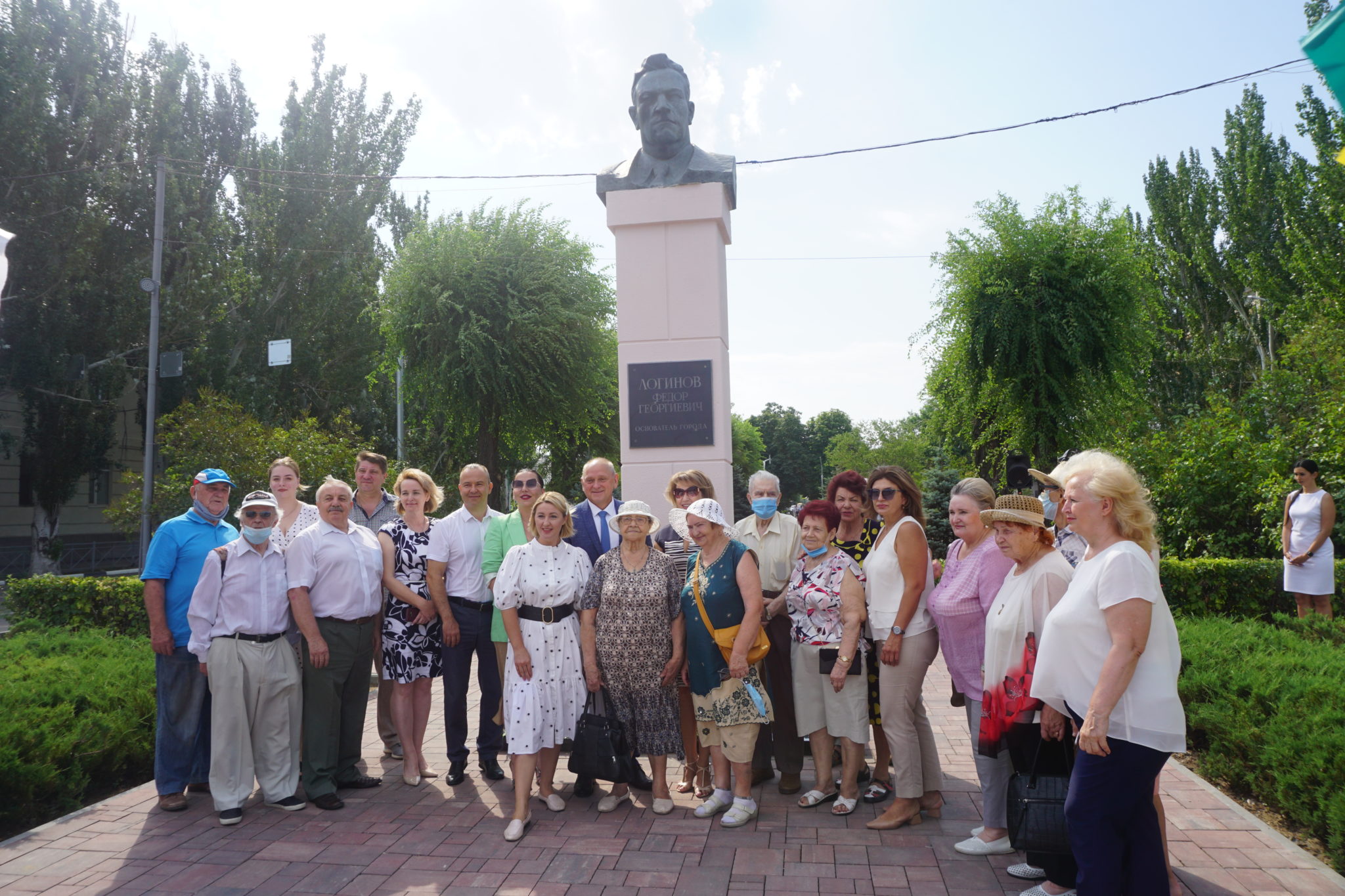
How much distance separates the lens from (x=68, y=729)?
16.7 ft

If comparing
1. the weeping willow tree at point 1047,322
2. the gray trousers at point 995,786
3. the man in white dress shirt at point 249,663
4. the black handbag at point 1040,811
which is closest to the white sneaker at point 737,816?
the gray trousers at point 995,786

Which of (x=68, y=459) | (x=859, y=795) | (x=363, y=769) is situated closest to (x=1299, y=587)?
(x=859, y=795)

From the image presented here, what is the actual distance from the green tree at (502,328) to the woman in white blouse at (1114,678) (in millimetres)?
11726

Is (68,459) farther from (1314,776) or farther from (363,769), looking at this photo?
(1314,776)

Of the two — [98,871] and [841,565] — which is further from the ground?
[841,565]

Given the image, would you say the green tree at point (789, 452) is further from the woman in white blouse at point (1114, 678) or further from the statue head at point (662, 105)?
the woman in white blouse at point (1114, 678)

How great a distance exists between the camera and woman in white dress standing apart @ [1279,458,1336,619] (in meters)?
8.33

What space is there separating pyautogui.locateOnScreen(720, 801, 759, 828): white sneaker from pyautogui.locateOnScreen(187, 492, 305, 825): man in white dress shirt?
95.5 inches

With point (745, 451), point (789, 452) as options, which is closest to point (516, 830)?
point (745, 451)

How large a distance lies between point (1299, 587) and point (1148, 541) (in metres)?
7.21

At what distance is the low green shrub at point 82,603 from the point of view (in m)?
9.02

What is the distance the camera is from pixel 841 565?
4.77m

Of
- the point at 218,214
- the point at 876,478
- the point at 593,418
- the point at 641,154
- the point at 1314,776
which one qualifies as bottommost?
the point at 1314,776

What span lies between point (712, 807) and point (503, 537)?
2059mm
